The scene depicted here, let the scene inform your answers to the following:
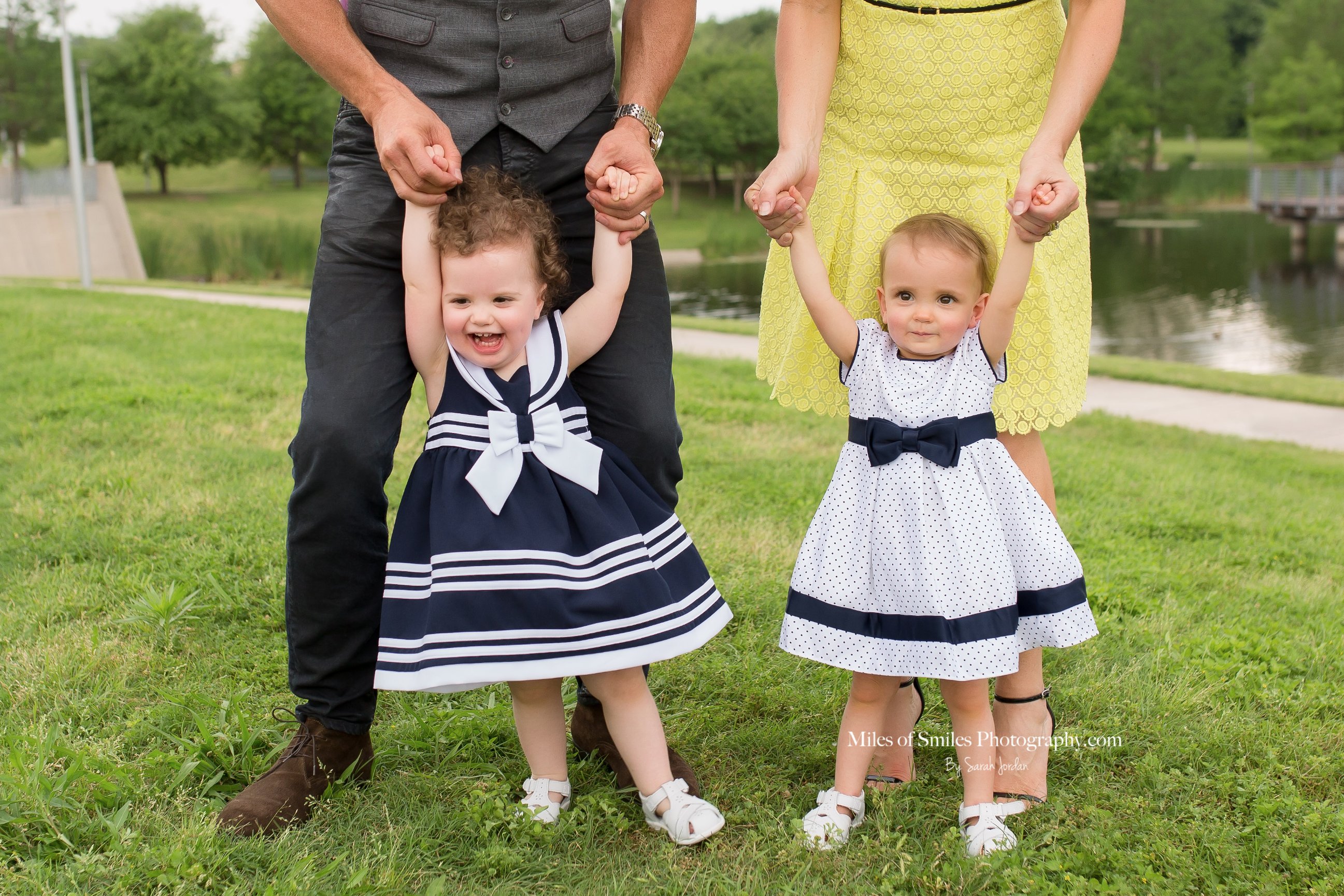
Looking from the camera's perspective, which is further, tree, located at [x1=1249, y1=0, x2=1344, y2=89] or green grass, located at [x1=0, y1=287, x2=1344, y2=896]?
tree, located at [x1=1249, y1=0, x2=1344, y2=89]

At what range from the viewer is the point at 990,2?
2158mm

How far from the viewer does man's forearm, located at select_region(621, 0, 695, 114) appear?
238 centimetres

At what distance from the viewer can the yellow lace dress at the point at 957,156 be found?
2.20 m

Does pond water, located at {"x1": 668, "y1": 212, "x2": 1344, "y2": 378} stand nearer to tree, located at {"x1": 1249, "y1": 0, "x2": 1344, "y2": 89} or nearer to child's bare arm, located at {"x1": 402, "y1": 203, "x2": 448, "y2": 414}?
child's bare arm, located at {"x1": 402, "y1": 203, "x2": 448, "y2": 414}

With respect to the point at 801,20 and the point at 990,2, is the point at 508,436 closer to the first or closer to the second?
the point at 801,20

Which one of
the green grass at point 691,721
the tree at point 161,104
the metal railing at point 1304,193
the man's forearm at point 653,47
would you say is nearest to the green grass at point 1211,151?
the metal railing at point 1304,193

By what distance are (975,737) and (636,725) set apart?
2.16 ft

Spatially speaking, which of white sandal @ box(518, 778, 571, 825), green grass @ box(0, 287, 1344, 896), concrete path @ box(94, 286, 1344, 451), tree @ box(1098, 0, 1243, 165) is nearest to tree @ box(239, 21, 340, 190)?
tree @ box(1098, 0, 1243, 165)

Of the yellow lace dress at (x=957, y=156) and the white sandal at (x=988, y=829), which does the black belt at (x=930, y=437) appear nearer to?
the yellow lace dress at (x=957, y=156)

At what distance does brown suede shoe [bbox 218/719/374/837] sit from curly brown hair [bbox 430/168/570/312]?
101cm

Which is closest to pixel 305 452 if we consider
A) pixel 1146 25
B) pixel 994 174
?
pixel 994 174

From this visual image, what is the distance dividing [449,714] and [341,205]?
122 cm

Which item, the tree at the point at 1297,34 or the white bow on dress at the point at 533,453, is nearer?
the white bow on dress at the point at 533,453

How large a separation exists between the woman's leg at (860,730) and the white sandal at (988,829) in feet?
0.69
